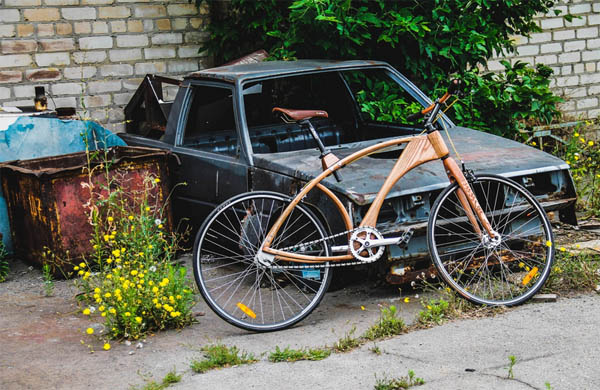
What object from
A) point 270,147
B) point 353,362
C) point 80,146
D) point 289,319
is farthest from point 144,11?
point 353,362

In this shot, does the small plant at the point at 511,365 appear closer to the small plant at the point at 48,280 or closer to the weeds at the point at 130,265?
the weeds at the point at 130,265

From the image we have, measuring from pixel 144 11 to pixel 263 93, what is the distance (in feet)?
8.86

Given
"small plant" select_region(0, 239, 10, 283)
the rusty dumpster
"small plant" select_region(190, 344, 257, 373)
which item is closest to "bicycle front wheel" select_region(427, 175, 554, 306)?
"small plant" select_region(190, 344, 257, 373)

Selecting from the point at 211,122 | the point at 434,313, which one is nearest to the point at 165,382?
the point at 434,313

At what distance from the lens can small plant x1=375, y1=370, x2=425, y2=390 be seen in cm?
379

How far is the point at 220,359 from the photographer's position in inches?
167

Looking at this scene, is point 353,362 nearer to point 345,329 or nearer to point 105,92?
point 345,329

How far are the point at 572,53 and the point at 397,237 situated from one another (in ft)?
23.8

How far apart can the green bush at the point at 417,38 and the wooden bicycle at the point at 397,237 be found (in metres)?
2.90

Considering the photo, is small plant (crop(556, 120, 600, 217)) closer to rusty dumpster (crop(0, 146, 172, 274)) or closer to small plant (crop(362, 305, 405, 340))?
small plant (crop(362, 305, 405, 340))

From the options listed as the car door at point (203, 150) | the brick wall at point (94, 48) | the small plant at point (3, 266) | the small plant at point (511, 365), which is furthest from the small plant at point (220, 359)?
Answer: the brick wall at point (94, 48)

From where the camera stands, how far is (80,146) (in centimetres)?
718

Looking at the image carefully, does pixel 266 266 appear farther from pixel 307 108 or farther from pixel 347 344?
pixel 307 108

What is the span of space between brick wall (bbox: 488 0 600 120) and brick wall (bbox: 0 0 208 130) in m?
4.34
